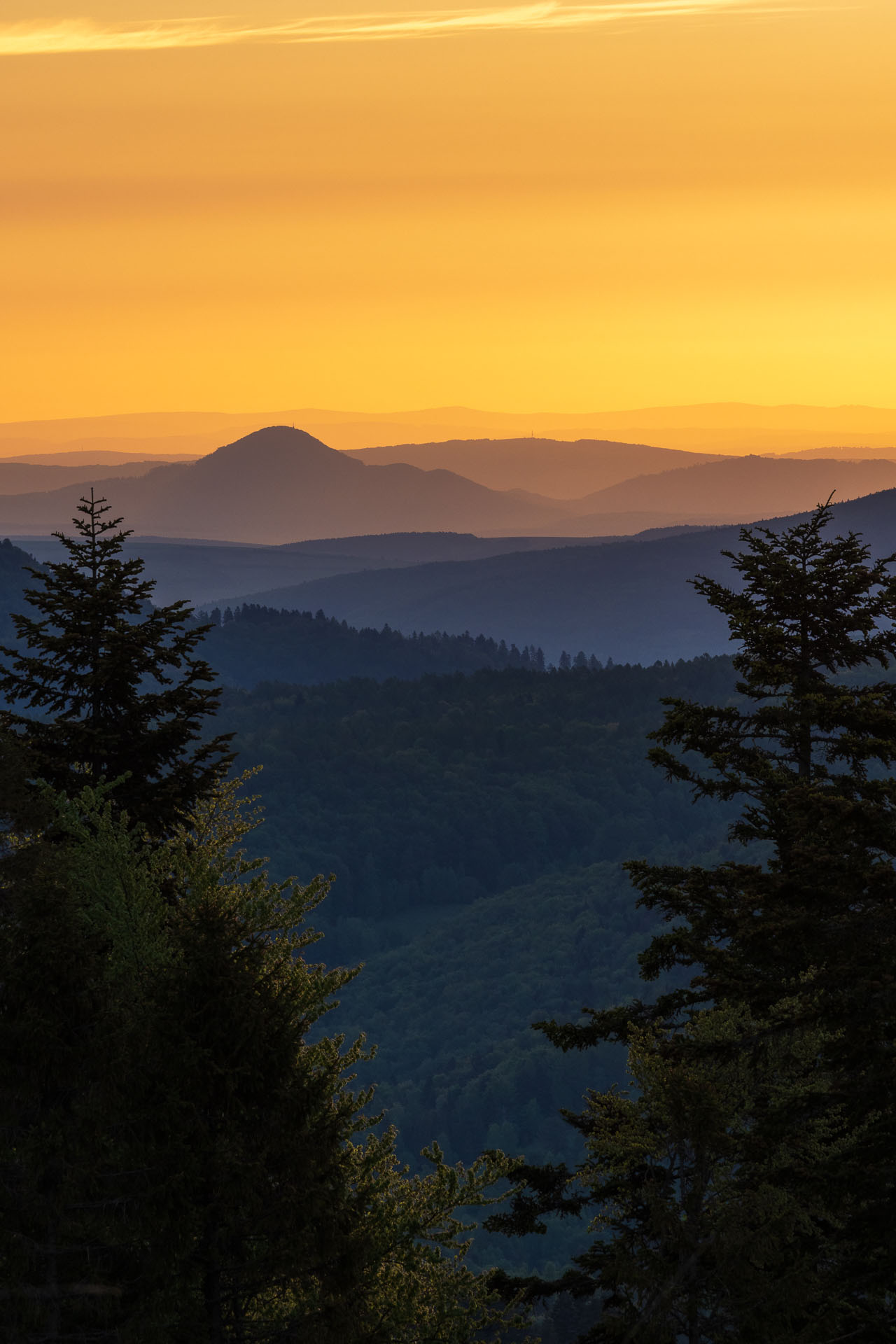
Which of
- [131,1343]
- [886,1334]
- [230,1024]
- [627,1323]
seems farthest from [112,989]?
[886,1334]

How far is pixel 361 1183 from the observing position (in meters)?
15.4

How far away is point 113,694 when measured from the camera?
23.8m

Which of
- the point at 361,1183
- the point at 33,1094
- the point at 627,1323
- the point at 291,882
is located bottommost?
the point at 627,1323

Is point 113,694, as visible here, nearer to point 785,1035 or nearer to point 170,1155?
point 170,1155

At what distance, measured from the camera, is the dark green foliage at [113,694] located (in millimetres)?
22734

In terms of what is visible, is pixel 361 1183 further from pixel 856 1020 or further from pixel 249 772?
pixel 249 772

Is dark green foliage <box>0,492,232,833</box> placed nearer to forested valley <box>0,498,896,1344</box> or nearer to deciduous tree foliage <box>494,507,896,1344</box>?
forested valley <box>0,498,896,1344</box>

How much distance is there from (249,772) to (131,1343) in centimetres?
942

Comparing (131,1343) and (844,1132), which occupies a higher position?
(844,1132)

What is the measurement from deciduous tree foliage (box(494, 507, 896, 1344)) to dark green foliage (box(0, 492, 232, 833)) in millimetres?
7044

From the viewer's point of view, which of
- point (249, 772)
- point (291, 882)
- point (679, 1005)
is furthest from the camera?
point (249, 772)

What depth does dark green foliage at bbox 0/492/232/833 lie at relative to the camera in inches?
895

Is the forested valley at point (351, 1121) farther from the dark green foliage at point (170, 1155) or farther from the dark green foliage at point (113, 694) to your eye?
the dark green foliage at point (113, 694)

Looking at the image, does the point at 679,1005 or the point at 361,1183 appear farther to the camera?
the point at 679,1005
